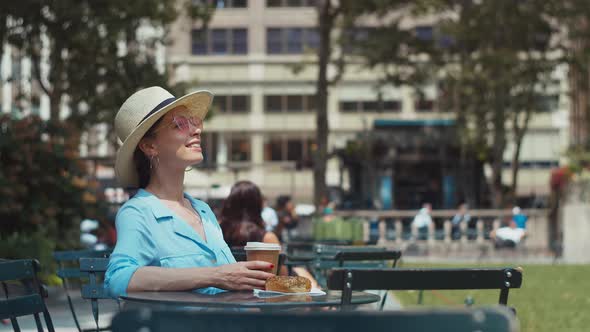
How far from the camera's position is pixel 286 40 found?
7362cm

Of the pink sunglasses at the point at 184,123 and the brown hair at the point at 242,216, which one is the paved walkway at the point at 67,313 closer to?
the brown hair at the point at 242,216

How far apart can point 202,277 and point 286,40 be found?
6963 centimetres

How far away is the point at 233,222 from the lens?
9664mm

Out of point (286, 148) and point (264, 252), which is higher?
point (264, 252)

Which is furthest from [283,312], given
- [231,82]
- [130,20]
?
[231,82]

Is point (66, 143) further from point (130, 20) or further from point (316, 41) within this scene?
point (316, 41)

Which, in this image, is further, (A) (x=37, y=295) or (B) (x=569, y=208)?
(B) (x=569, y=208)

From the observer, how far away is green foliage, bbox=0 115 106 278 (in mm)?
16406

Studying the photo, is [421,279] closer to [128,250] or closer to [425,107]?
[128,250]

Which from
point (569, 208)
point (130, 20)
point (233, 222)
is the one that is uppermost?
point (130, 20)

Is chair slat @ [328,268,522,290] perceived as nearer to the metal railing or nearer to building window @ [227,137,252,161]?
the metal railing

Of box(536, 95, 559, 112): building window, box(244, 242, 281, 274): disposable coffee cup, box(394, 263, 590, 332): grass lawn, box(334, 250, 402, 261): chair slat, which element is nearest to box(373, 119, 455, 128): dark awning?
box(536, 95, 559, 112): building window

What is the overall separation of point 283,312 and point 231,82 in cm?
6969

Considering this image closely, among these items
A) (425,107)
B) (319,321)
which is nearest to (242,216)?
(319,321)
